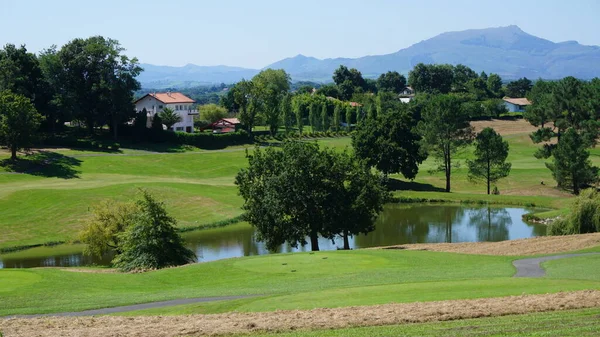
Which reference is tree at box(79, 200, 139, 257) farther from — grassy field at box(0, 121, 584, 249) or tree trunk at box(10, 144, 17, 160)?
tree trunk at box(10, 144, 17, 160)

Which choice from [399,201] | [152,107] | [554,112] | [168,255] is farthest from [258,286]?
[152,107]

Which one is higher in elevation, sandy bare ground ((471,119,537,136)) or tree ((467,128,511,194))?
sandy bare ground ((471,119,537,136))

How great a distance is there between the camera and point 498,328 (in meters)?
19.8

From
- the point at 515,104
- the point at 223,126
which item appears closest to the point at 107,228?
the point at 223,126

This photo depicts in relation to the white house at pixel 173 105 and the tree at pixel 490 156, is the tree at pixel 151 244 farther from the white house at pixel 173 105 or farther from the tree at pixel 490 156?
the white house at pixel 173 105

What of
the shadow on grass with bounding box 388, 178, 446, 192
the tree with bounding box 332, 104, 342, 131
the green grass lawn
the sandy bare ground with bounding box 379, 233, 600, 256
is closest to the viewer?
the green grass lawn

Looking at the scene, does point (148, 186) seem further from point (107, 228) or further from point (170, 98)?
point (170, 98)

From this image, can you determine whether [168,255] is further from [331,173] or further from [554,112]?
[554,112]

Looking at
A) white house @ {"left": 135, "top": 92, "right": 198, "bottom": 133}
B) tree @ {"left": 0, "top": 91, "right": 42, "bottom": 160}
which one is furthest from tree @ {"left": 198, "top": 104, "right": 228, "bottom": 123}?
tree @ {"left": 0, "top": 91, "right": 42, "bottom": 160}

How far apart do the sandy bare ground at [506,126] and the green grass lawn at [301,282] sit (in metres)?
101

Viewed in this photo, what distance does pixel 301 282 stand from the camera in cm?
3219

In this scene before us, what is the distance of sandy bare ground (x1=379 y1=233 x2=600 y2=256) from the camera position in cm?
3919

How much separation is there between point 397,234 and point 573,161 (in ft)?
94.3

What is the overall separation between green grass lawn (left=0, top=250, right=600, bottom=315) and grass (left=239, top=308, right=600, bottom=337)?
3.88 m
